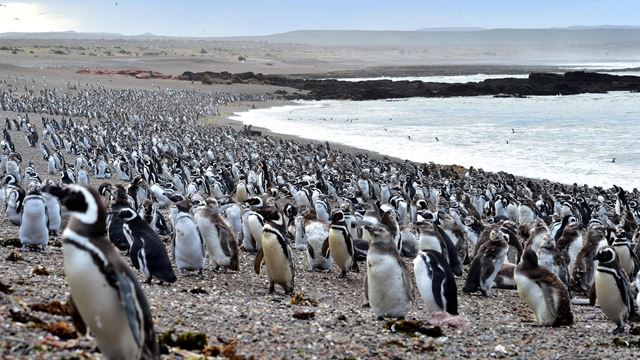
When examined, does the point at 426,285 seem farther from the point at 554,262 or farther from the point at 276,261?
the point at 554,262

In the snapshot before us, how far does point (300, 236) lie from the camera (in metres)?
13.3

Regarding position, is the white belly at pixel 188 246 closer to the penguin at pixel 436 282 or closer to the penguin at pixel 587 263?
the penguin at pixel 436 282

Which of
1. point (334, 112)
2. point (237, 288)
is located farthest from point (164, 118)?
point (237, 288)

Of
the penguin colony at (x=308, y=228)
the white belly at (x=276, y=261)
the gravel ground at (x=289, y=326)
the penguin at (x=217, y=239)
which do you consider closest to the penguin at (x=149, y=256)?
the penguin colony at (x=308, y=228)

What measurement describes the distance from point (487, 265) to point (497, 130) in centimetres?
3095

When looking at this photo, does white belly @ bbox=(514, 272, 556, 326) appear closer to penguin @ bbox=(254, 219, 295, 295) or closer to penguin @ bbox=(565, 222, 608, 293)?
penguin @ bbox=(565, 222, 608, 293)

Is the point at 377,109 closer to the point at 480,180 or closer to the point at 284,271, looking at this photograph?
the point at 480,180

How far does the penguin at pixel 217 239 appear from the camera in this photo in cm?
1054

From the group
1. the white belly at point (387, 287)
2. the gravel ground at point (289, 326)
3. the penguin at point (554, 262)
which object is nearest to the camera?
the gravel ground at point (289, 326)

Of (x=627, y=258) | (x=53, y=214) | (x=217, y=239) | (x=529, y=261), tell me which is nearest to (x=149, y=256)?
(x=217, y=239)

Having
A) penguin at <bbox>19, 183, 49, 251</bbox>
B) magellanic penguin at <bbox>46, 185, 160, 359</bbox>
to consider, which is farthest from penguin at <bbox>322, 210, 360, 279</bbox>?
A: magellanic penguin at <bbox>46, 185, 160, 359</bbox>

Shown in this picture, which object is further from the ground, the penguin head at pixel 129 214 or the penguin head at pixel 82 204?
the penguin head at pixel 82 204

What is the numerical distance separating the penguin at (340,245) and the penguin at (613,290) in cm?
335

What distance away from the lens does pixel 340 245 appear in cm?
1080
